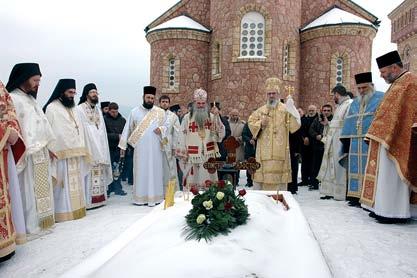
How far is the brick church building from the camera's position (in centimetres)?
1695

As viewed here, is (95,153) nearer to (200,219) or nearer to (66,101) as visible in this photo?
(66,101)

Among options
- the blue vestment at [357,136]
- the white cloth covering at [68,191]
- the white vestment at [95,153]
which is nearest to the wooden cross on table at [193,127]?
the white vestment at [95,153]

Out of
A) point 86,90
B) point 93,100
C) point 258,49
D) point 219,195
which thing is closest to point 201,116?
point 93,100

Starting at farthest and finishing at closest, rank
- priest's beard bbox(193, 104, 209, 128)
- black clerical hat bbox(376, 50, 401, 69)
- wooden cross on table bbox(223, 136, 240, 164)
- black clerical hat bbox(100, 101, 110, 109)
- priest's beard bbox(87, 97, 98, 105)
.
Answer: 1. black clerical hat bbox(100, 101, 110, 109)
2. priest's beard bbox(193, 104, 209, 128)
3. priest's beard bbox(87, 97, 98, 105)
4. black clerical hat bbox(376, 50, 401, 69)
5. wooden cross on table bbox(223, 136, 240, 164)

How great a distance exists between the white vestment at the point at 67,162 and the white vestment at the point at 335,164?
13.9 ft

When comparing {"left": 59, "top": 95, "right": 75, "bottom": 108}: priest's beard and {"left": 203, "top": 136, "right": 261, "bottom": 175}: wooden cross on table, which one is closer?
{"left": 203, "top": 136, "right": 261, "bottom": 175}: wooden cross on table

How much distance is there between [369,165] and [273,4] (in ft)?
42.2

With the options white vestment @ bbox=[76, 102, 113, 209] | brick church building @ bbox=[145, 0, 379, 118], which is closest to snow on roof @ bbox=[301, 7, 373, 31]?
brick church building @ bbox=[145, 0, 379, 118]

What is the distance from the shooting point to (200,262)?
101 inches

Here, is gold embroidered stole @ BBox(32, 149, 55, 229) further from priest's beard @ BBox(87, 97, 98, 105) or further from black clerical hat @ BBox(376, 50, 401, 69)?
black clerical hat @ BBox(376, 50, 401, 69)

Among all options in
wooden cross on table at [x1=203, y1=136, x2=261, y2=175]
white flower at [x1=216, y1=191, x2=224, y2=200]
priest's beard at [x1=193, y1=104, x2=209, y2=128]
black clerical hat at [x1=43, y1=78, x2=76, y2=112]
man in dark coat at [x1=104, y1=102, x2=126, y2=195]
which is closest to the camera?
white flower at [x1=216, y1=191, x2=224, y2=200]

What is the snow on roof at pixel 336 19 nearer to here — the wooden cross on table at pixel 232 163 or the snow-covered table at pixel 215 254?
the wooden cross on table at pixel 232 163

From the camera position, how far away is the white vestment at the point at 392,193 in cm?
506

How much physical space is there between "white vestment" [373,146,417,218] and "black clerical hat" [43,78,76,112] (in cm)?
448
